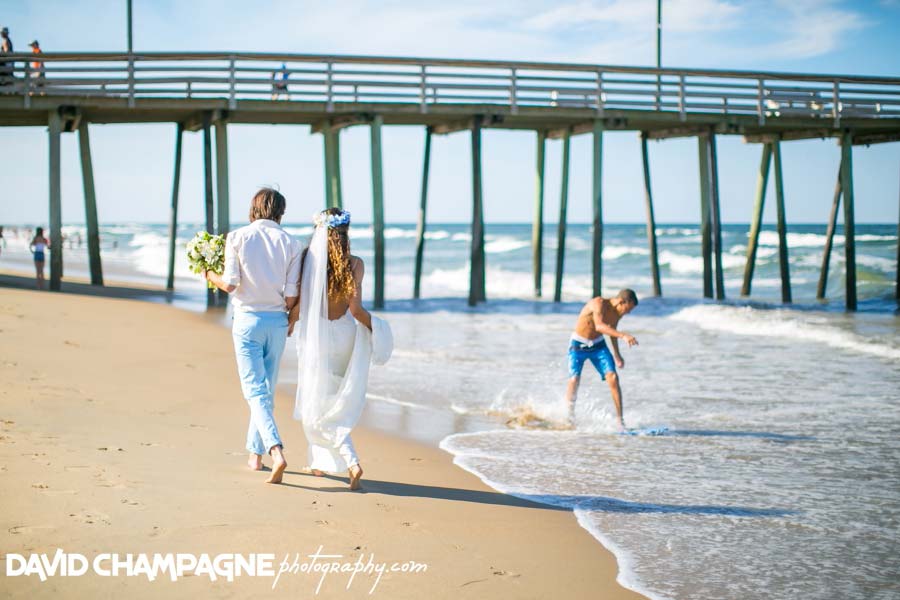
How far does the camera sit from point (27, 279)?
1911cm

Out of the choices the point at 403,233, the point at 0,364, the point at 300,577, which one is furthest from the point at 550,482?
the point at 403,233

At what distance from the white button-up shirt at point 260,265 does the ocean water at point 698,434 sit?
200cm

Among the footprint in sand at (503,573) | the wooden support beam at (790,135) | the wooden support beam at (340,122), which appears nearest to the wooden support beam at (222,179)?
the wooden support beam at (340,122)

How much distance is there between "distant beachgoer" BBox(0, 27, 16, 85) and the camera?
630 inches

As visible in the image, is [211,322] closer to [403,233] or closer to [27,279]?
[27,279]

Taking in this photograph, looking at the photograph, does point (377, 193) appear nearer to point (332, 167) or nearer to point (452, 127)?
point (332, 167)

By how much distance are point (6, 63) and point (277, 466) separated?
47.3 ft

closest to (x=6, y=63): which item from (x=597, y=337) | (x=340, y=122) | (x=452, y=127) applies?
(x=340, y=122)

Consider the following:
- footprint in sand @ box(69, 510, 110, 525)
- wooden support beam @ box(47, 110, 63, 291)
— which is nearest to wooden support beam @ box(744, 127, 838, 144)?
wooden support beam @ box(47, 110, 63, 291)

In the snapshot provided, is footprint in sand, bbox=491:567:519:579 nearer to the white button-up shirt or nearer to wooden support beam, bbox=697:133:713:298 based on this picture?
the white button-up shirt

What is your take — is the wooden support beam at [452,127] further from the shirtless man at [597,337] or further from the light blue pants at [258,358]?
the light blue pants at [258,358]

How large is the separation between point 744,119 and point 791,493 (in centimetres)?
1524

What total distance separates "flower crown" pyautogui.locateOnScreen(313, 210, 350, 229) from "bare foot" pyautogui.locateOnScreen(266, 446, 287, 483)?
130 centimetres

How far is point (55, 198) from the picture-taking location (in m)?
16.6
